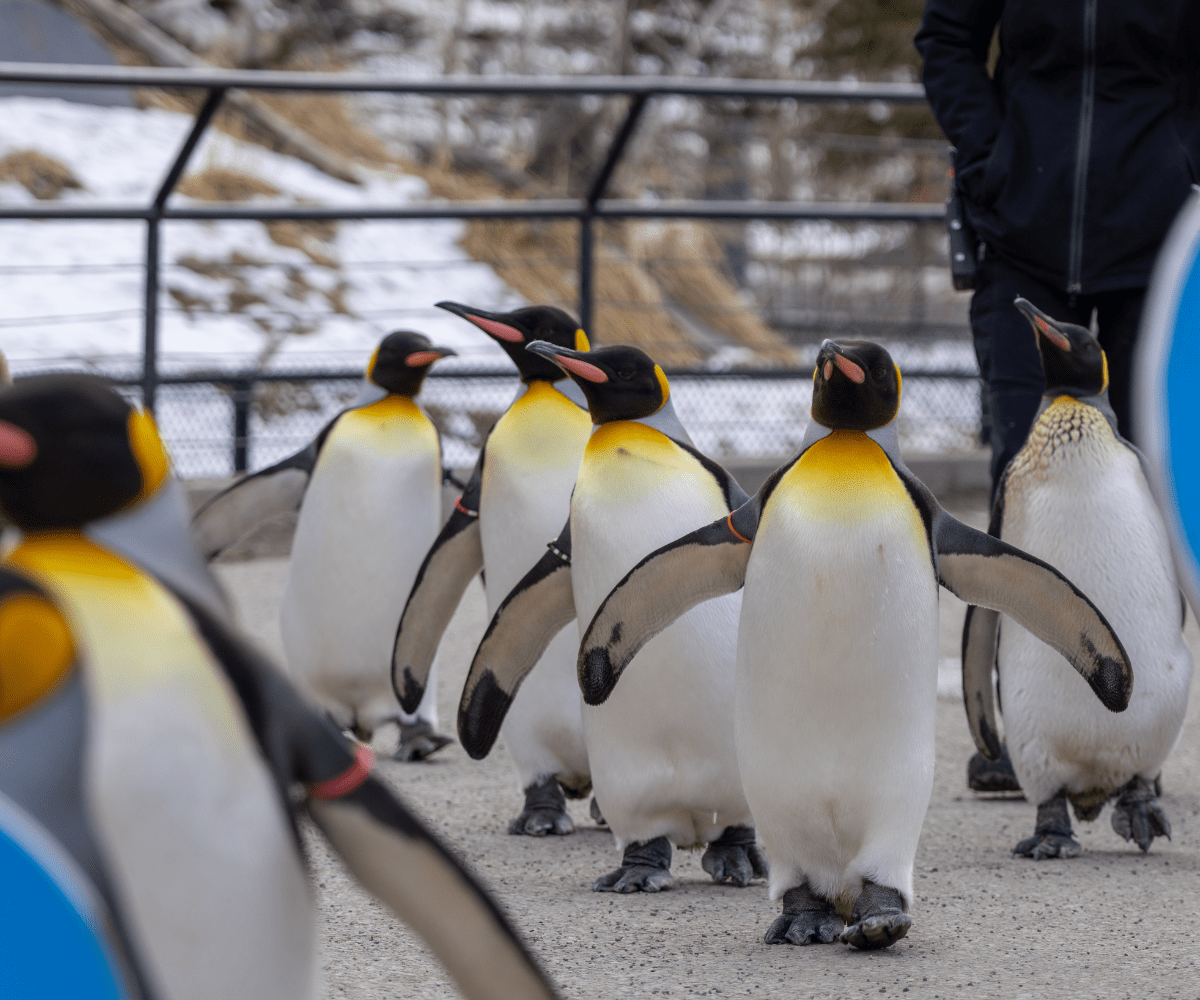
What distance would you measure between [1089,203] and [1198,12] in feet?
1.37

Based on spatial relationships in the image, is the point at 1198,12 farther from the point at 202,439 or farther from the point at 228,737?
the point at 202,439

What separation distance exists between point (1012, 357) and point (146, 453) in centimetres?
221

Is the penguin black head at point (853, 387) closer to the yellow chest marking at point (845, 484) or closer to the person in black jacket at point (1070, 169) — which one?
the yellow chest marking at point (845, 484)

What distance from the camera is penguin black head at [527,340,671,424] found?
2.37 metres

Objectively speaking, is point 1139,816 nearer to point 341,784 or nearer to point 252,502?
point 341,784

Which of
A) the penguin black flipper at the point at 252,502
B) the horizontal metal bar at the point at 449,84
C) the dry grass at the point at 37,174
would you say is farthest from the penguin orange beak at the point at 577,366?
the dry grass at the point at 37,174

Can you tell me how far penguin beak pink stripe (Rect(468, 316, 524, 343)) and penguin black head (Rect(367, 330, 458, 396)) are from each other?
524 millimetres

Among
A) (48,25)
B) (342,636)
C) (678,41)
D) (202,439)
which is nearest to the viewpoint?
(342,636)

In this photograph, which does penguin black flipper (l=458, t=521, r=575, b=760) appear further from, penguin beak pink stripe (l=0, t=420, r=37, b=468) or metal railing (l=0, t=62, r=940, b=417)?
metal railing (l=0, t=62, r=940, b=417)

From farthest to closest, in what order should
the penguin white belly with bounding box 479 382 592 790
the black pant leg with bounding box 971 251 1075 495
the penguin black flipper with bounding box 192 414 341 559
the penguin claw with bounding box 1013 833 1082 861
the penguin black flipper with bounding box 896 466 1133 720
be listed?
the penguin black flipper with bounding box 192 414 341 559 < the black pant leg with bounding box 971 251 1075 495 < the penguin white belly with bounding box 479 382 592 790 < the penguin claw with bounding box 1013 833 1082 861 < the penguin black flipper with bounding box 896 466 1133 720

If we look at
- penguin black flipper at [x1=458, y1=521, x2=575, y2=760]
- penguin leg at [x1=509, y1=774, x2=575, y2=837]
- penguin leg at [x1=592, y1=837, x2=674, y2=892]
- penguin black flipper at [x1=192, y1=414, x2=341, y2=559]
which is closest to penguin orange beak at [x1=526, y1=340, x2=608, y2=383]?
penguin black flipper at [x1=458, y1=521, x2=575, y2=760]

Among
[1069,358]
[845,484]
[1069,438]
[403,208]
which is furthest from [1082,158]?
[403,208]

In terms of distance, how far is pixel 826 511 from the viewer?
6.49ft

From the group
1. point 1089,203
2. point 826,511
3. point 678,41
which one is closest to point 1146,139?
point 1089,203
